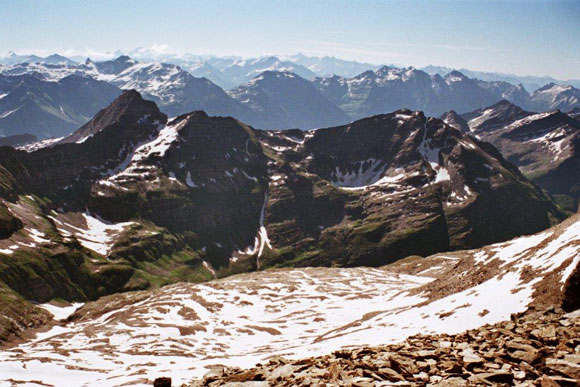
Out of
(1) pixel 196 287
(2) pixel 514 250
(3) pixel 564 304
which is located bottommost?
(1) pixel 196 287

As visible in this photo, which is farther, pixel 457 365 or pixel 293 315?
pixel 293 315

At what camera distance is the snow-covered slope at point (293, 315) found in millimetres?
50500

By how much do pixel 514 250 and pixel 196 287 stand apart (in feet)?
372

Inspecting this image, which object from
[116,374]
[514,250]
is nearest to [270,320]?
[116,374]

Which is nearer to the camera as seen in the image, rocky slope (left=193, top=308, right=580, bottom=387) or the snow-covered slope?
rocky slope (left=193, top=308, right=580, bottom=387)

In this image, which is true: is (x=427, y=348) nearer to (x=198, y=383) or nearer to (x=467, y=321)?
(x=198, y=383)

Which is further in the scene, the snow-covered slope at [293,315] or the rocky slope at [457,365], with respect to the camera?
the snow-covered slope at [293,315]

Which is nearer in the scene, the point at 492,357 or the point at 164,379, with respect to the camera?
the point at 492,357

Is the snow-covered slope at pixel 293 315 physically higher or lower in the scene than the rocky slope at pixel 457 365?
lower

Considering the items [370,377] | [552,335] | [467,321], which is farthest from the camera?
[467,321]

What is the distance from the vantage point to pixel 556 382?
17.0m

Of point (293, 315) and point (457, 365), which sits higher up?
point (457, 365)

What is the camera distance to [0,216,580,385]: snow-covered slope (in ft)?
166

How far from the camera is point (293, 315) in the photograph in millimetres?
109625
